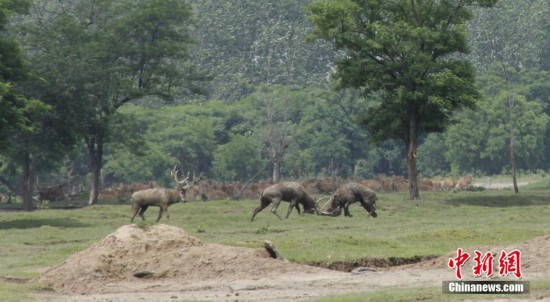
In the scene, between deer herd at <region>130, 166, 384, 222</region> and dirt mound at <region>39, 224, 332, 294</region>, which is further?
deer herd at <region>130, 166, 384, 222</region>

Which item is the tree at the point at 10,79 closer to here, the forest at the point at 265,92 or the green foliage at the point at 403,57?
the forest at the point at 265,92

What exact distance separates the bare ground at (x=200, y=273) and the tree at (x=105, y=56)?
28686 millimetres

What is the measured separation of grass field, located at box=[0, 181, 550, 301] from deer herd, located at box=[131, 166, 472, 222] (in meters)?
0.57

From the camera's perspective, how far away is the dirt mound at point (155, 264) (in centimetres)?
2119

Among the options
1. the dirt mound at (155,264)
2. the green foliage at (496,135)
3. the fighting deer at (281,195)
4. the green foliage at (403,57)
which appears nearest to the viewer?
the dirt mound at (155,264)

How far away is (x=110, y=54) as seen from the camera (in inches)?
2267

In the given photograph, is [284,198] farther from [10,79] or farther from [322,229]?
[10,79]


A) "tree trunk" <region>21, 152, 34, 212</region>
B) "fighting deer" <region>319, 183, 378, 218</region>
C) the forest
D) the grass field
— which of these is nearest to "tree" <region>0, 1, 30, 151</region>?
the forest

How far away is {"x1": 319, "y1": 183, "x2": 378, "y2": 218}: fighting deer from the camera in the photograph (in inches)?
1561

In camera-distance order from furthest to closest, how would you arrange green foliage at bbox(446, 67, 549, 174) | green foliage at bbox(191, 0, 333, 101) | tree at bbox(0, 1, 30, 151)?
green foliage at bbox(191, 0, 333, 101), green foliage at bbox(446, 67, 549, 174), tree at bbox(0, 1, 30, 151)

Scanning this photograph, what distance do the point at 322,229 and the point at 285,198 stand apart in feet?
13.5

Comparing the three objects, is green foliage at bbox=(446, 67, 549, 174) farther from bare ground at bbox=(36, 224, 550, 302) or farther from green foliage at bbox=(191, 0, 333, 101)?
bare ground at bbox=(36, 224, 550, 302)

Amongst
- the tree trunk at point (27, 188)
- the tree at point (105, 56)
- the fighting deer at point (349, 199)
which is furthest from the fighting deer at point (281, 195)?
the tree at point (105, 56)

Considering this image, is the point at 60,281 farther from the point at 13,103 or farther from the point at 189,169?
the point at 189,169
